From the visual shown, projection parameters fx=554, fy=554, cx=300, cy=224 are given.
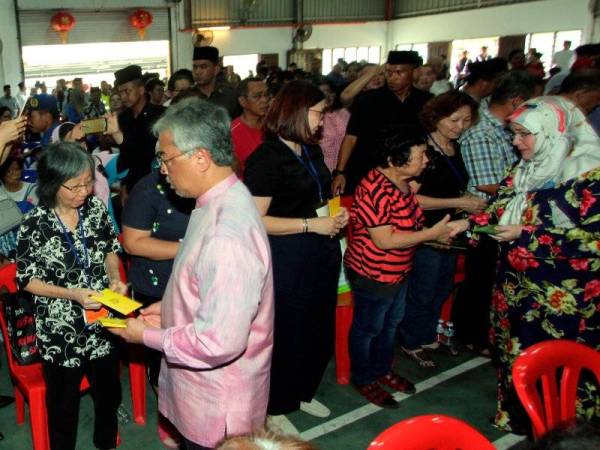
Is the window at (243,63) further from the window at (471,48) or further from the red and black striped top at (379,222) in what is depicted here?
the red and black striped top at (379,222)

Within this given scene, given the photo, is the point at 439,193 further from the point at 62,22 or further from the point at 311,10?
the point at 311,10

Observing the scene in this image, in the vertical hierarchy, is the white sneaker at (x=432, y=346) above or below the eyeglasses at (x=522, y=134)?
below

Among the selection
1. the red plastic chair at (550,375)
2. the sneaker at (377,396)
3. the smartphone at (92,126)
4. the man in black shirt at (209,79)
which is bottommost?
the sneaker at (377,396)

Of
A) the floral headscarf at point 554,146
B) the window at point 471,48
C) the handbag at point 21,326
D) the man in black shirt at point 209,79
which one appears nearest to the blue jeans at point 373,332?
the floral headscarf at point 554,146

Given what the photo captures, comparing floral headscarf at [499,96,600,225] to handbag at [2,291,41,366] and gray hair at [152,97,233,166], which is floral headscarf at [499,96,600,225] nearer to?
gray hair at [152,97,233,166]

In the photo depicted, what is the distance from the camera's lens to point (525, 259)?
96.9 inches

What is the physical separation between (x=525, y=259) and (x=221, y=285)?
61.2 inches

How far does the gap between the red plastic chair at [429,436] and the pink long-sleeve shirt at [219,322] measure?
1.23 feet

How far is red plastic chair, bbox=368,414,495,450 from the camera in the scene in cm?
145

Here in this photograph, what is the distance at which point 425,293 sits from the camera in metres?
3.47

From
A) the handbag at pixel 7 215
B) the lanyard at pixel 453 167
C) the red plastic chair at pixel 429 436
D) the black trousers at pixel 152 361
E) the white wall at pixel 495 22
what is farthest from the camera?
the white wall at pixel 495 22

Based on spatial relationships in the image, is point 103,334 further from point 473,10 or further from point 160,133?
point 473,10

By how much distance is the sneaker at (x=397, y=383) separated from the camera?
3297mm

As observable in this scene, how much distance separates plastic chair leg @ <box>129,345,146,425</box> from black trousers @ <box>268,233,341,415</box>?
0.72 meters
